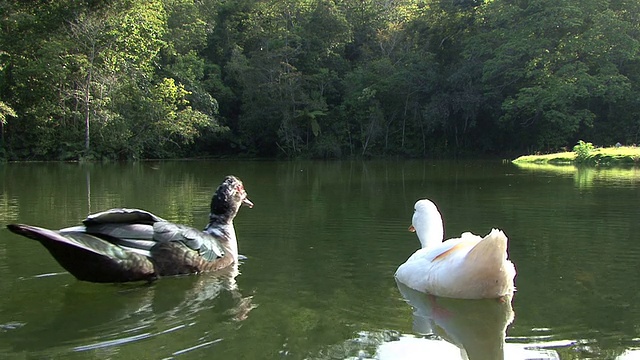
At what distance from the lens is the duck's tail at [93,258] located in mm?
4605

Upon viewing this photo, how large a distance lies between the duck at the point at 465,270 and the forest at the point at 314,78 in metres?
27.8

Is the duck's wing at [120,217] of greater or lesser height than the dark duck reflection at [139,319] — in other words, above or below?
above

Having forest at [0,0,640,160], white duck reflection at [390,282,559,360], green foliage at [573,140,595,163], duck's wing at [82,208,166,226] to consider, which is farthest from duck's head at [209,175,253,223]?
forest at [0,0,640,160]

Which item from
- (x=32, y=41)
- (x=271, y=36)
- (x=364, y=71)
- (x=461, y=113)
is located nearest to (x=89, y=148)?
(x=32, y=41)

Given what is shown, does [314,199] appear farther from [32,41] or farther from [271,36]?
[271,36]

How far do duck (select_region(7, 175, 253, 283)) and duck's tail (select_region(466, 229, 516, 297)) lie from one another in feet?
8.31

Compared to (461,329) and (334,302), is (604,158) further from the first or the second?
(461,329)

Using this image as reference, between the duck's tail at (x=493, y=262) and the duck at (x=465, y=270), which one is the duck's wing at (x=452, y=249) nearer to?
the duck at (x=465, y=270)

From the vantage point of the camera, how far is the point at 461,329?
13.7 feet

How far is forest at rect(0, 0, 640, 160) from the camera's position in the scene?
31984mm

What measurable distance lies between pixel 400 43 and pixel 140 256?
4039 cm

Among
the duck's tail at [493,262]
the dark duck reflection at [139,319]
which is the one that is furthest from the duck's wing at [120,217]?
the duck's tail at [493,262]

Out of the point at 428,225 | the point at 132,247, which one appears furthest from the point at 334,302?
the point at 132,247

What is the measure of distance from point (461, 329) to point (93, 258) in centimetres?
287
